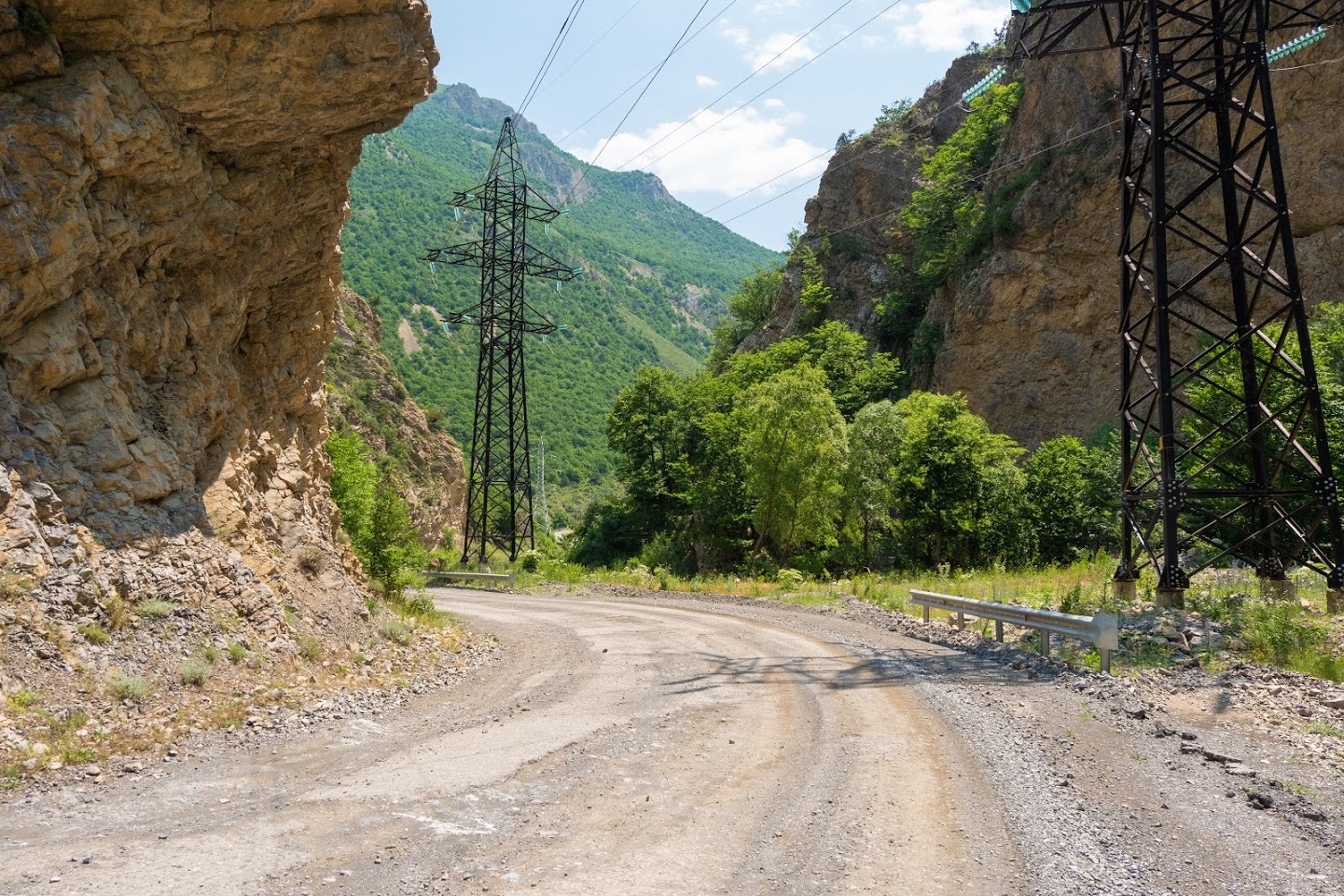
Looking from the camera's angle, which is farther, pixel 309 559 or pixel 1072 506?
pixel 1072 506

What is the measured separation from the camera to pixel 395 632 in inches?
489

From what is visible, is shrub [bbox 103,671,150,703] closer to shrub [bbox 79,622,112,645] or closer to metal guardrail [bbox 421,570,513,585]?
shrub [bbox 79,622,112,645]

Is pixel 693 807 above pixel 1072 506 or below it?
below

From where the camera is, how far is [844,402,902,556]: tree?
33.6 meters

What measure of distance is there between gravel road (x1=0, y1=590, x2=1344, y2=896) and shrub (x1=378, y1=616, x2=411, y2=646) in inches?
115

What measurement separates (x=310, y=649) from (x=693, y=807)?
5.95 metres

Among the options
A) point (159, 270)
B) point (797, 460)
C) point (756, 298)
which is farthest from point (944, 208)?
point (159, 270)

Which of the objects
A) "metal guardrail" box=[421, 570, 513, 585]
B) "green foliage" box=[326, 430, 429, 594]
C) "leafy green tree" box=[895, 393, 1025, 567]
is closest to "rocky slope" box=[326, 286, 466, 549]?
"metal guardrail" box=[421, 570, 513, 585]

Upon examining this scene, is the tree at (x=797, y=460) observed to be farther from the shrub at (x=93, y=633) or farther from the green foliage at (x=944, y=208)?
the shrub at (x=93, y=633)

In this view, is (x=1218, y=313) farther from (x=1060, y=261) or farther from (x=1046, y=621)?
(x=1060, y=261)

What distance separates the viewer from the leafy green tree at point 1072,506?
33219 millimetres

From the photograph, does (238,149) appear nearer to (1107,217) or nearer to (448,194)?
(1107,217)

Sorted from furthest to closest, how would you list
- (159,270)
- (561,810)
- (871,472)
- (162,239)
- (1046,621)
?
(871,472)
(1046,621)
(159,270)
(162,239)
(561,810)

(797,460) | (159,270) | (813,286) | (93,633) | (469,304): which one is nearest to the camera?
(93,633)
